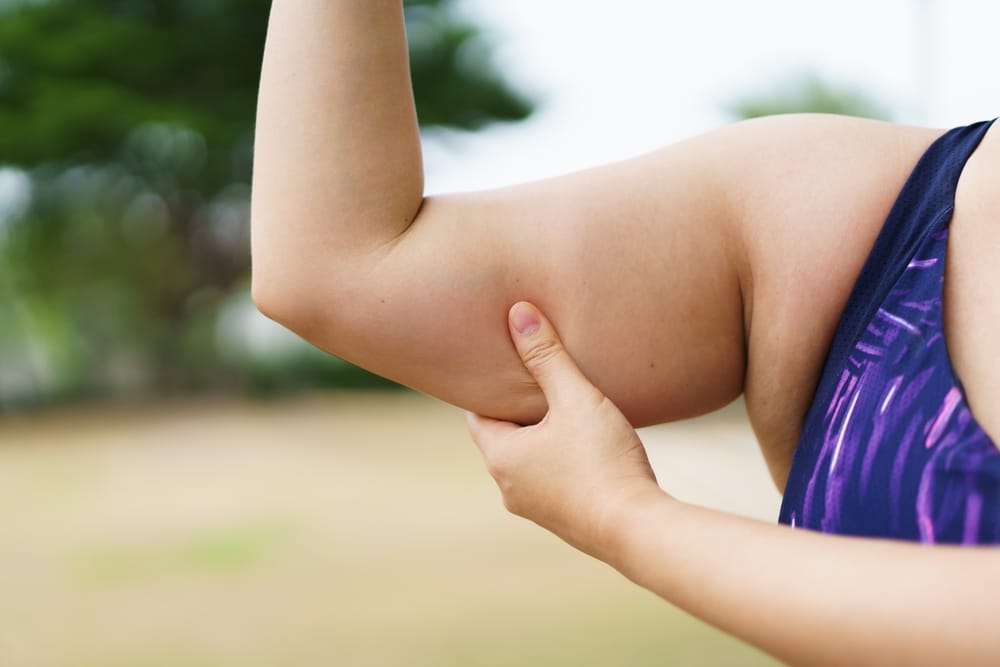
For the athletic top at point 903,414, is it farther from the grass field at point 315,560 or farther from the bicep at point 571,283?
the grass field at point 315,560

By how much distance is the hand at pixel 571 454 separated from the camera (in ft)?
1.57

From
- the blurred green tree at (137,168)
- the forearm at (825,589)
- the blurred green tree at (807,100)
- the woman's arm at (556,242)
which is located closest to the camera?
the forearm at (825,589)

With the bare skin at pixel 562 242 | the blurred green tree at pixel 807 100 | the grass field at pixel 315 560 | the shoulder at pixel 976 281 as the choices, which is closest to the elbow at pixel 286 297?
the bare skin at pixel 562 242

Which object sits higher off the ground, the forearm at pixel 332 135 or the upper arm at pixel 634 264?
the forearm at pixel 332 135

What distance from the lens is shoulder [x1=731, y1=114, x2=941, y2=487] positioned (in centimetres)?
→ 50

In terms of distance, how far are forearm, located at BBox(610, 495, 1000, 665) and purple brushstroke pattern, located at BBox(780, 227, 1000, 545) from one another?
44 millimetres

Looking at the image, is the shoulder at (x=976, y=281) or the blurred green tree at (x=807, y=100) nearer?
the shoulder at (x=976, y=281)

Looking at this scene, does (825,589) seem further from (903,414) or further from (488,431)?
(488,431)

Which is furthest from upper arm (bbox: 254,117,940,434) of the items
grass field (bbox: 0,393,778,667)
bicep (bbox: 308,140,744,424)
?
grass field (bbox: 0,393,778,667)

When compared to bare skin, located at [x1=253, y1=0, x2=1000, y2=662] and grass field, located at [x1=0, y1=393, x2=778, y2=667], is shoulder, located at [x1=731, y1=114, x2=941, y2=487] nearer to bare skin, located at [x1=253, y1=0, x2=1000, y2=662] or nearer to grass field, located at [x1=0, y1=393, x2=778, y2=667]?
bare skin, located at [x1=253, y1=0, x2=1000, y2=662]

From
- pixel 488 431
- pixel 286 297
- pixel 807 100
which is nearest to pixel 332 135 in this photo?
pixel 286 297

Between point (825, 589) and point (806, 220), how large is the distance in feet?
0.67

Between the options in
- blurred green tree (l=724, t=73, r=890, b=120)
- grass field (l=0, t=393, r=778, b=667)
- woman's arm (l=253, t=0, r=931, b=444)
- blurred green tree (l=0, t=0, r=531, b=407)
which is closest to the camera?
woman's arm (l=253, t=0, r=931, b=444)

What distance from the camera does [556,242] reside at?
500 millimetres
